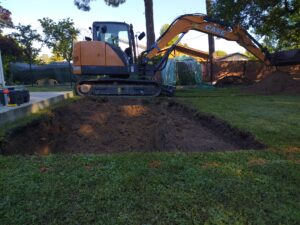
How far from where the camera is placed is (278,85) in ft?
40.6

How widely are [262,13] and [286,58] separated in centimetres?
274

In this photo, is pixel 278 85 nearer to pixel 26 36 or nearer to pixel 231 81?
pixel 231 81

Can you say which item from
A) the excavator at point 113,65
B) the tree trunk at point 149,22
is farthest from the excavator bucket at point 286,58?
the tree trunk at point 149,22

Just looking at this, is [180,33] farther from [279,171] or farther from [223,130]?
[279,171]

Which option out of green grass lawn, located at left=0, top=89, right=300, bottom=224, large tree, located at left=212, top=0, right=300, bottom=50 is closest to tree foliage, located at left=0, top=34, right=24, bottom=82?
large tree, located at left=212, top=0, right=300, bottom=50

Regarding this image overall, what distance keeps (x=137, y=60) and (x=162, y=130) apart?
6.02m

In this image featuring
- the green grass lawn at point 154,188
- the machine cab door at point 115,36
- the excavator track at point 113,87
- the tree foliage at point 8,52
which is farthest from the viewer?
the tree foliage at point 8,52

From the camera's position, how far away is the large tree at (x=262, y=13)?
13.3 metres

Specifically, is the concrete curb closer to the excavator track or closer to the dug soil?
the dug soil

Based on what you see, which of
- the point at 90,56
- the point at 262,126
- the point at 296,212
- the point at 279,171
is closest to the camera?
the point at 296,212

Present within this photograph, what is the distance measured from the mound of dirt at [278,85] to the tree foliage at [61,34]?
63.8 ft

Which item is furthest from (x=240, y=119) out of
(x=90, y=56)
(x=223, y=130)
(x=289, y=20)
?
(x=289, y=20)

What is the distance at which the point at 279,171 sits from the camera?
2.89 meters

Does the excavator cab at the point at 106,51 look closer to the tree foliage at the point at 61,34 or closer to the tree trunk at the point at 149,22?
the tree trunk at the point at 149,22
